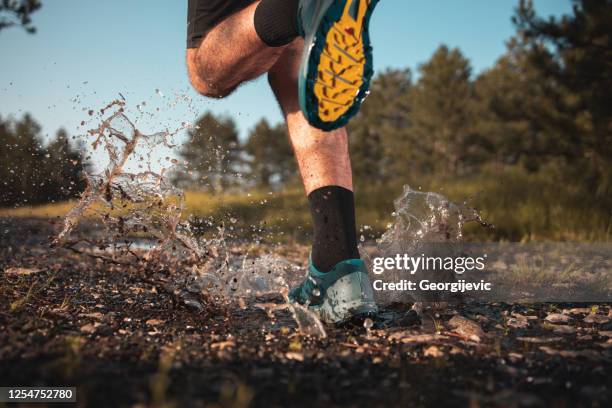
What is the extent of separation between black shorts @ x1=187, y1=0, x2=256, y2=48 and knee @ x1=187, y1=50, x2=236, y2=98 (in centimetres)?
10

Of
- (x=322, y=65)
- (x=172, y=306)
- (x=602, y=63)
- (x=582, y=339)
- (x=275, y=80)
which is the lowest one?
(x=582, y=339)

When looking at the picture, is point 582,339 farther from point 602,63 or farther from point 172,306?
point 602,63

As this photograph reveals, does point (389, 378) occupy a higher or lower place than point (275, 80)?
lower

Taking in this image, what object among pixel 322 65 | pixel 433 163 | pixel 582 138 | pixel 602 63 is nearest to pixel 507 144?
pixel 582 138

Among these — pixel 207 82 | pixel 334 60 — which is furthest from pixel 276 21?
pixel 207 82

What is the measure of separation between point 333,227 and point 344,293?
249mm

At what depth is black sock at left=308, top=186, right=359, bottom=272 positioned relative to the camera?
1875 mm

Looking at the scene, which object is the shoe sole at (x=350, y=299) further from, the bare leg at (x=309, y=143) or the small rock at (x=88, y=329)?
the small rock at (x=88, y=329)

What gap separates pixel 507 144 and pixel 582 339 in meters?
6.69

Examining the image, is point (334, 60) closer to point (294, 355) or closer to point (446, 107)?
point (294, 355)

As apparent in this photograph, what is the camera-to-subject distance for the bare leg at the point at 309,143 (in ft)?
6.35

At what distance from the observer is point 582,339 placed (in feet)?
5.81

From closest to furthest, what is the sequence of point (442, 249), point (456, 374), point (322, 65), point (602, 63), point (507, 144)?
point (456, 374) < point (322, 65) < point (442, 249) < point (602, 63) < point (507, 144)

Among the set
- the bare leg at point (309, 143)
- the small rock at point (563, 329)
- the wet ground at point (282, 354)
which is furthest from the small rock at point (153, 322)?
the small rock at point (563, 329)
